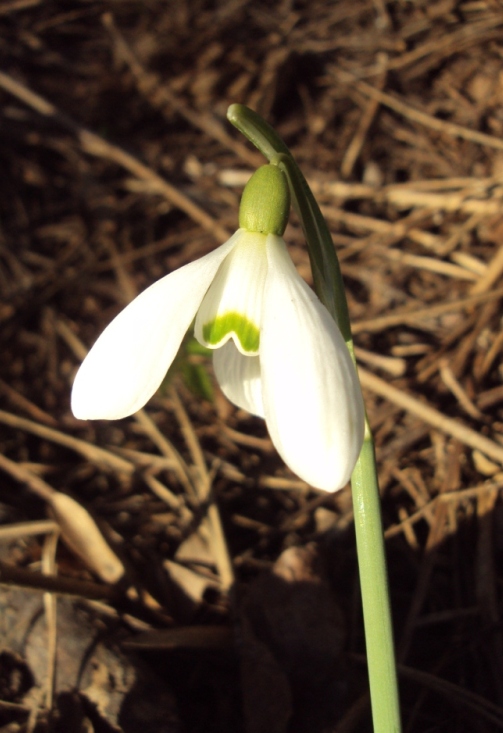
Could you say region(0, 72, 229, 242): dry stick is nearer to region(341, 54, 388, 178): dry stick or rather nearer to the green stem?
region(341, 54, 388, 178): dry stick

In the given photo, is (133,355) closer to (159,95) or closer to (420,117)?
(420,117)

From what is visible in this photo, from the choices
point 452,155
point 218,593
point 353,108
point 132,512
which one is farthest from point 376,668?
point 353,108

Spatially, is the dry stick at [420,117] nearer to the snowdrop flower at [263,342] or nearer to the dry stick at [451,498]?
the dry stick at [451,498]

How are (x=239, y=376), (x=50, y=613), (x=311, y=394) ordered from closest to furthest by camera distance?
1. (x=311, y=394)
2. (x=239, y=376)
3. (x=50, y=613)

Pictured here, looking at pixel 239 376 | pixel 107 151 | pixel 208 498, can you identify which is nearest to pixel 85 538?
pixel 208 498

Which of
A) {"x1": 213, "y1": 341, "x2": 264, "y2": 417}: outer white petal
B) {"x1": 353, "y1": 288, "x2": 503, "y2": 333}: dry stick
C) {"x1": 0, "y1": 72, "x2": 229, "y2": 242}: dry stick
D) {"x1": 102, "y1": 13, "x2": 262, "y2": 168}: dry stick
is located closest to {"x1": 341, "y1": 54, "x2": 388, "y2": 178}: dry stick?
{"x1": 102, "y1": 13, "x2": 262, "y2": 168}: dry stick

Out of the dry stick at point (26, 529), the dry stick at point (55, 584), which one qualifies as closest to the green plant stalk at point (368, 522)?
the dry stick at point (55, 584)
